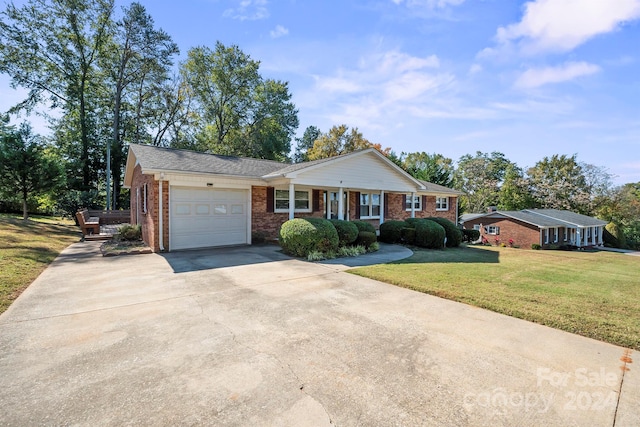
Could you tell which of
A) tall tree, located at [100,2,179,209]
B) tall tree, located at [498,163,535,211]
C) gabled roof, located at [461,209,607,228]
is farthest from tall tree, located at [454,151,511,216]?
tall tree, located at [100,2,179,209]

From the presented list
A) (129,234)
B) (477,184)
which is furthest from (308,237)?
(477,184)

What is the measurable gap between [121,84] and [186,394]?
3186 cm

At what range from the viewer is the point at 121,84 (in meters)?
26.3

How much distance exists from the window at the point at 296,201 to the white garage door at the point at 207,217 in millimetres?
1597

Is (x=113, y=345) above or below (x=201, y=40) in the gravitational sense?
below

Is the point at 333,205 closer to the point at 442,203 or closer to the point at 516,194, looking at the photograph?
the point at 442,203

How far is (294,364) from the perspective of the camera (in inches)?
121

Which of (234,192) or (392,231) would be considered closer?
(234,192)

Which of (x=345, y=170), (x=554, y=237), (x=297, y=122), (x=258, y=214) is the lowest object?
(x=554, y=237)

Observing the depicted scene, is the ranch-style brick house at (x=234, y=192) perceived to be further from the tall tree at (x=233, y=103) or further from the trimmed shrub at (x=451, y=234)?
the tall tree at (x=233, y=103)

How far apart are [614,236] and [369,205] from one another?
3404cm

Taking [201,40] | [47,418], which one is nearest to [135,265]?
[47,418]

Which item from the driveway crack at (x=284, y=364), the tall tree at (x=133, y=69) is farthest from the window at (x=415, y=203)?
the tall tree at (x=133, y=69)

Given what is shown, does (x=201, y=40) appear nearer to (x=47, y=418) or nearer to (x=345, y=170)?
(x=345, y=170)
